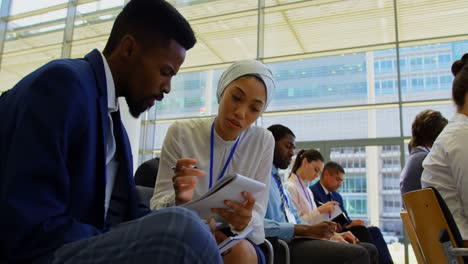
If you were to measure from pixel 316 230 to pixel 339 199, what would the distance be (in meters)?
2.30

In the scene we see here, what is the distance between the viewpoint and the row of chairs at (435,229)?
1.44 meters

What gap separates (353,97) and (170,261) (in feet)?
23.1

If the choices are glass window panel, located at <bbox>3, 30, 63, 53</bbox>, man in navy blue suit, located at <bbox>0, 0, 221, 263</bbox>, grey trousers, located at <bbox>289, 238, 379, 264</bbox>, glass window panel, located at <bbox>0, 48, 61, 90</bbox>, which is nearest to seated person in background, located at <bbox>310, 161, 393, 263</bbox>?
grey trousers, located at <bbox>289, 238, 379, 264</bbox>

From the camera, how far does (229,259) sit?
1251mm

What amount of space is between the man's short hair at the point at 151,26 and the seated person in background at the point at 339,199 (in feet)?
7.34

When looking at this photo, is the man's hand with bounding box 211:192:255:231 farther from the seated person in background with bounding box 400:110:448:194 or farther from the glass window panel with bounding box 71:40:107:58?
the glass window panel with bounding box 71:40:107:58

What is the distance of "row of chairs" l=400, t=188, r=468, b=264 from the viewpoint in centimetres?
144

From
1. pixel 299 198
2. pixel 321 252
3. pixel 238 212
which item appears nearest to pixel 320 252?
pixel 321 252

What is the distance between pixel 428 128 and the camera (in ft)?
8.98

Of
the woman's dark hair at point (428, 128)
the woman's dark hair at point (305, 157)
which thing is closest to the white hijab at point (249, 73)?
the woman's dark hair at point (428, 128)

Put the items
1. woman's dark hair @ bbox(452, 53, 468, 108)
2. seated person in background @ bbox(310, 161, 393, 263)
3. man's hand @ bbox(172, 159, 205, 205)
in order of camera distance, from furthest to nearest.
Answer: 1. seated person in background @ bbox(310, 161, 393, 263)
2. woman's dark hair @ bbox(452, 53, 468, 108)
3. man's hand @ bbox(172, 159, 205, 205)

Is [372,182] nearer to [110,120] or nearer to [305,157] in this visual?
[305,157]

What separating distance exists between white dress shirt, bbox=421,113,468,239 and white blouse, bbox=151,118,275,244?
0.76m

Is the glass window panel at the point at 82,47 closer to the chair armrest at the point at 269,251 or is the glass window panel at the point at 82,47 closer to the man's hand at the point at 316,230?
the man's hand at the point at 316,230
